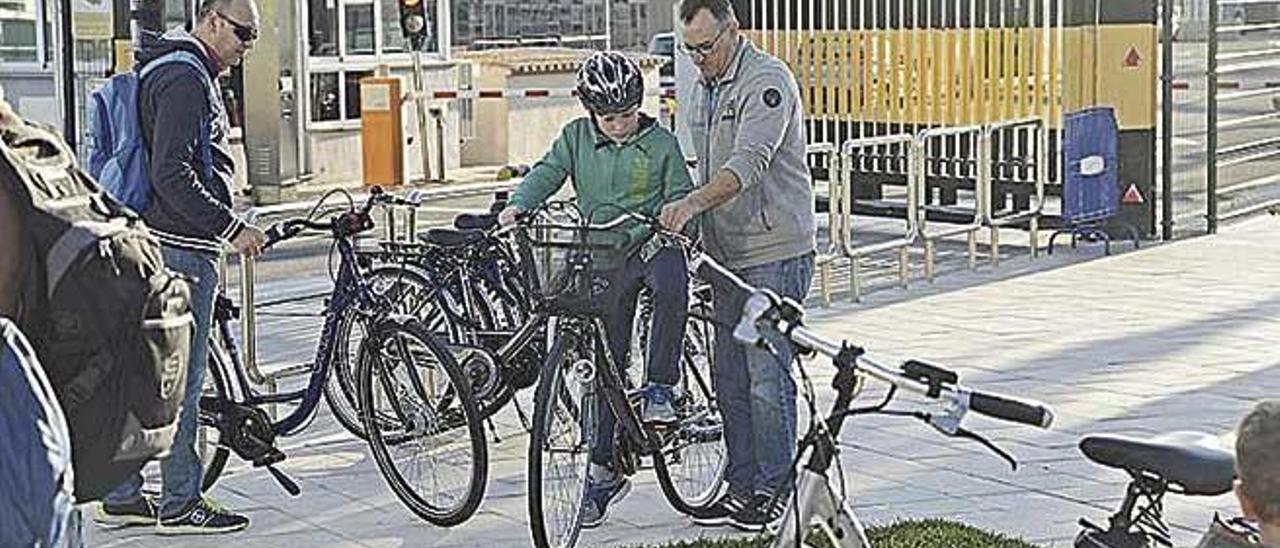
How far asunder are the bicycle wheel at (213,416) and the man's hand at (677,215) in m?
1.63

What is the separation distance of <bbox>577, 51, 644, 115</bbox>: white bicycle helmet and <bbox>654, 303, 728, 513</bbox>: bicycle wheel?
0.79m

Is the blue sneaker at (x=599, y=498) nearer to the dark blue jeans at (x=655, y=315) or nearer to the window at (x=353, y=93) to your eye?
the dark blue jeans at (x=655, y=315)

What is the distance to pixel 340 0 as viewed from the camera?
71.5 feet

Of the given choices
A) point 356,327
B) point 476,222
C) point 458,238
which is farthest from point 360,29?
point 356,327

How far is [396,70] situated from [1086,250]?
34.3 feet

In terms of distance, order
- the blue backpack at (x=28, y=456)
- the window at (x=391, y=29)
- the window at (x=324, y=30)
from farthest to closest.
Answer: the window at (x=391, y=29)
the window at (x=324, y=30)
the blue backpack at (x=28, y=456)

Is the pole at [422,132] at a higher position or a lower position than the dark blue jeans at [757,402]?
higher

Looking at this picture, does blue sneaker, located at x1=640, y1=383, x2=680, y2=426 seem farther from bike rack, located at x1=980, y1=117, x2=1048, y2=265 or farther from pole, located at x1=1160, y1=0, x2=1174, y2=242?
pole, located at x1=1160, y1=0, x2=1174, y2=242

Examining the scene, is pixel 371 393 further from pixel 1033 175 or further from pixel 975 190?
pixel 1033 175

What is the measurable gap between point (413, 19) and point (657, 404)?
1503cm

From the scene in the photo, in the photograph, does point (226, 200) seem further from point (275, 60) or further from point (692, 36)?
point (275, 60)

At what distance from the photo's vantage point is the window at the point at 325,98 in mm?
21594

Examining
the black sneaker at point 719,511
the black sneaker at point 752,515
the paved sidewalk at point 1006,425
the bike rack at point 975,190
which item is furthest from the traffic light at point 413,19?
the black sneaker at point 752,515

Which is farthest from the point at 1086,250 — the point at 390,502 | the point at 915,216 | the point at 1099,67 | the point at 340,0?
the point at 340,0
